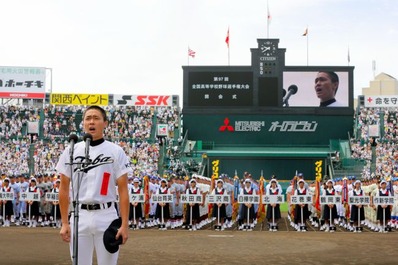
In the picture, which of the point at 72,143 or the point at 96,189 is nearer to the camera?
the point at 72,143

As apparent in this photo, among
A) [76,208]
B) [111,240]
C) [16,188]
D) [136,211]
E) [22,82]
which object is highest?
[22,82]

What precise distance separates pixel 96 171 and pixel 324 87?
4233cm

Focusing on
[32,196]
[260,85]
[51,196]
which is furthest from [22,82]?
[51,196]

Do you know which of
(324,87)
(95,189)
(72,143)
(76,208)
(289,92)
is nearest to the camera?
(76,208)

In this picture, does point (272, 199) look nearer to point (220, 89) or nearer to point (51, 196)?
point (51, 196)

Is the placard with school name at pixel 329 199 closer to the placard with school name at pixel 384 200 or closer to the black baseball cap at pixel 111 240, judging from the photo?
the placard with school name at pixel 384 200

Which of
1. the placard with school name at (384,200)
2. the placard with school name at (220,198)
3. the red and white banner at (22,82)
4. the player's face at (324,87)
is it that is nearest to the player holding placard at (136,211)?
the placard with school name at (220,198)

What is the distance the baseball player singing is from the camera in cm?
593

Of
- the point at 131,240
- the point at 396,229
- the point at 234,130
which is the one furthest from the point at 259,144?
the point at 131,240

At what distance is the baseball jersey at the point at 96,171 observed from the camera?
5.99m

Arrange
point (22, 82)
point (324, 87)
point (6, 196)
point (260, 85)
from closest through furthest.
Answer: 1. point (6, 196)
2. point (260, 85)
3. point (324, 87)
4. point (22, 82)

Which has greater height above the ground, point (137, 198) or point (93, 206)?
point (93, 206)

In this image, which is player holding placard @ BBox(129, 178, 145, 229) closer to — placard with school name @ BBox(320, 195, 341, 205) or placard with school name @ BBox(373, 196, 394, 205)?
placard with school name @ BBox(320, 195, 341, 205)

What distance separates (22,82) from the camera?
55.8 meters
